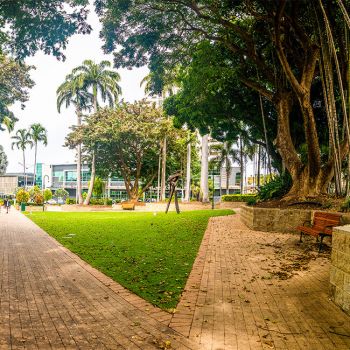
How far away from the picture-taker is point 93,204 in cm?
3966

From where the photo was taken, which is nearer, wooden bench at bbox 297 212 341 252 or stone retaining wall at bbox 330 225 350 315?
stone retaining wall at bbox 330 225 350 315

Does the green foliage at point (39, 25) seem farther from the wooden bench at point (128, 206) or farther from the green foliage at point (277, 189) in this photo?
the wooden bench at point (128, 206)

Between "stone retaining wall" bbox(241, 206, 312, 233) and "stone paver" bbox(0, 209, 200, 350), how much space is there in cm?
767

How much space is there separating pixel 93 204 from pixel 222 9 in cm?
3169

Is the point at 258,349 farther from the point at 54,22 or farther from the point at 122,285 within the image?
the point at 54,22

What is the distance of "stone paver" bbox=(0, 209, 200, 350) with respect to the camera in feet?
11.4

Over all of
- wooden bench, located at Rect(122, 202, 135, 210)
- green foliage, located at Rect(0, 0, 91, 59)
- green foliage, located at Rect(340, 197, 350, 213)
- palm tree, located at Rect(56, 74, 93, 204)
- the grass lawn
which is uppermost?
palm tree, located at Rect(56, 74, 93, 204)

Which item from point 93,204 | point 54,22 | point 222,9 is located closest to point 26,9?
point 54,22

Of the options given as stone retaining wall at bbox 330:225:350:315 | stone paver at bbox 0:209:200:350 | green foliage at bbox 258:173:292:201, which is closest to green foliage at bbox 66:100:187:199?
green foliage at bbox 258:173:292:201

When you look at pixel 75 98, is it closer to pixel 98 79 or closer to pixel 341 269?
pixel 98 79

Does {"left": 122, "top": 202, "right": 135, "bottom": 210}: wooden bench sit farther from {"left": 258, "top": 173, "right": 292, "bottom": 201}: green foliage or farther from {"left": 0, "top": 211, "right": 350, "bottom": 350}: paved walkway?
{"left": 0, "top": 211, "right": 350, "bottom": 350}: paved walkway

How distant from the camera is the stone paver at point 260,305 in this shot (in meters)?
3.62

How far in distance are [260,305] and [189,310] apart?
102 centimetres

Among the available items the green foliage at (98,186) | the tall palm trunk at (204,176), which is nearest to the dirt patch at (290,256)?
the tall palm trunk at (204,176)
